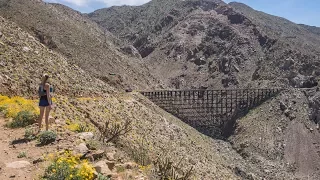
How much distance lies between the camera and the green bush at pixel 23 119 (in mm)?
11969

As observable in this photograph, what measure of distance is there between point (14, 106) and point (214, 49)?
8747cm

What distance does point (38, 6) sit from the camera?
63.8 meters

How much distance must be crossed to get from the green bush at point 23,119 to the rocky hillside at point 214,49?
65.0 meters

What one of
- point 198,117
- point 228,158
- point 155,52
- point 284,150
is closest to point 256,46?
point 155,52

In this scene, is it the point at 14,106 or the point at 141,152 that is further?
the point at 141,152

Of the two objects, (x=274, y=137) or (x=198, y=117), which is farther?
(x=198, y=117)

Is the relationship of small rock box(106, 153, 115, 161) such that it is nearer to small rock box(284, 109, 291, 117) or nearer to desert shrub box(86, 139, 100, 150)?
desert shrub box(86, 139, 100, 150)

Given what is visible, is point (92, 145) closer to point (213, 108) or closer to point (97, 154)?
point (97, 154)

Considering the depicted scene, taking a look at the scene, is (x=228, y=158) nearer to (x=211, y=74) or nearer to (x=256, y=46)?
(x=211, y=74)

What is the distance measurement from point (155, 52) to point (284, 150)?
194ft

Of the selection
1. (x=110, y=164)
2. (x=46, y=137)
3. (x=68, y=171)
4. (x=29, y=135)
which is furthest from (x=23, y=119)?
(x=68, y=171)

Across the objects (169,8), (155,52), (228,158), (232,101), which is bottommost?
(228,158)

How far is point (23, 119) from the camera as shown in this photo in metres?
12.2

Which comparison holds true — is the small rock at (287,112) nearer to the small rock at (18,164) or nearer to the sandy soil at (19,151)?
the sandy soil at (19,151)
